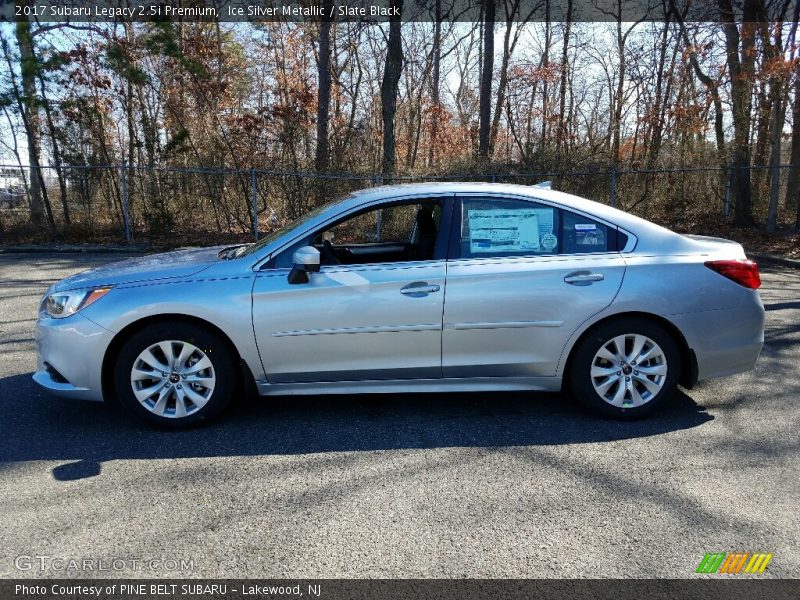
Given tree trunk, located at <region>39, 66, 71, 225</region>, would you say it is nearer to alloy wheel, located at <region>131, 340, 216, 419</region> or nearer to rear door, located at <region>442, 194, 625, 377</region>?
alloy wheel, located at <region>131, 340, 216, 419</region>

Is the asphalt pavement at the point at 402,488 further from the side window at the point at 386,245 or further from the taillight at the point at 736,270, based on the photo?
the side window at the point at 386,245

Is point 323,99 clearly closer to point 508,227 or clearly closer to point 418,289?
point 508,227

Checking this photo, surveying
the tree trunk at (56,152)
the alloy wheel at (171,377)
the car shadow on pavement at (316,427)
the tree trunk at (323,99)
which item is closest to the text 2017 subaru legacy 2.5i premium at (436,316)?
the alloy wheel at (171,377)

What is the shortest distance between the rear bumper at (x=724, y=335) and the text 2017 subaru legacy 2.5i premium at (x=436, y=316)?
10 mm

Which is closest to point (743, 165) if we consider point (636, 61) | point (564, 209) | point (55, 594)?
point (636, 61)

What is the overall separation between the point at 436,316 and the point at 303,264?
935mm

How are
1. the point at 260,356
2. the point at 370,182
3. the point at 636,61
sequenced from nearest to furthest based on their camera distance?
1. the point at 260,356
2. the point at 370,182
3. the point at 636,61

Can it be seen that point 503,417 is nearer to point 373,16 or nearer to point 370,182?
point 370,182

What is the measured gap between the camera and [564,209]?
4094 mm

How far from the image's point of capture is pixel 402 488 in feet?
10.3

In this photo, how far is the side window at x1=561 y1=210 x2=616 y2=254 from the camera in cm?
406

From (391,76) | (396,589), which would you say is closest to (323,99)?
(391,76)

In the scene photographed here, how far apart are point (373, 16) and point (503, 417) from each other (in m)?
19.8

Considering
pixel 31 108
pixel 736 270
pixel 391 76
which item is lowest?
pixel 736 270
